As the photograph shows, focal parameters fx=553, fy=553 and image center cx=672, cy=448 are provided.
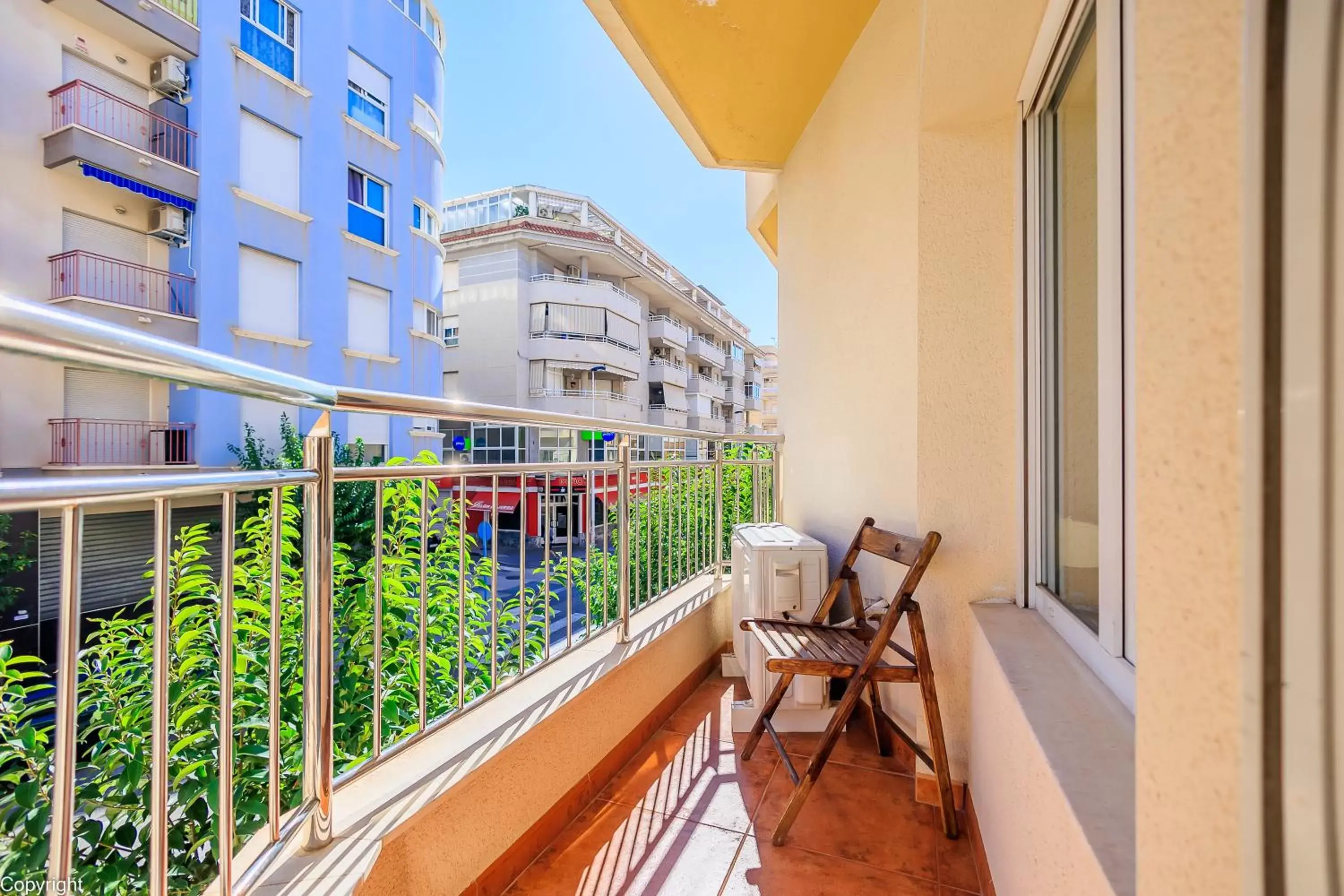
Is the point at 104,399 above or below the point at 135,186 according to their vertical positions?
below

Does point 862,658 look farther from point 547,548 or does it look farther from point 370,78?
point 370,78

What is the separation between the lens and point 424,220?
1144 centimetres

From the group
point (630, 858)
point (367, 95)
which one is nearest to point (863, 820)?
point (630, 858)

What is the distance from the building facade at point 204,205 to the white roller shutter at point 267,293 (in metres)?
0.03

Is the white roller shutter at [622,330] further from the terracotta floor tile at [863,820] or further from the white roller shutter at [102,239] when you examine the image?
the terracotta floor tile at [863,820]

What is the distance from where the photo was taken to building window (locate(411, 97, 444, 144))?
11.3 meters

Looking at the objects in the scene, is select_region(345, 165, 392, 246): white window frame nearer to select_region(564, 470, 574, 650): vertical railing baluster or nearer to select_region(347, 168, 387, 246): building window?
select_region(347, 168, 387, 246): building window

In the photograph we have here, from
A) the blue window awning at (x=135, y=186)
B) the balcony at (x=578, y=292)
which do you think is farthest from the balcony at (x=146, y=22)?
the balcony at (x=578, y=292)

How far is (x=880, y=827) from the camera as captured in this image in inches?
69.3

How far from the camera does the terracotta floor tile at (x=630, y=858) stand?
1.52 metres

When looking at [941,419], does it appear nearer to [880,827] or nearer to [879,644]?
[879,644]

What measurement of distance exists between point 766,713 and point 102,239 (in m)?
10.4

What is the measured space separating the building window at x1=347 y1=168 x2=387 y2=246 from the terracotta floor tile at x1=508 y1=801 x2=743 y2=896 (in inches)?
431

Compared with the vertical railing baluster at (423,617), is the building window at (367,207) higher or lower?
higher
